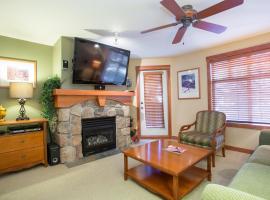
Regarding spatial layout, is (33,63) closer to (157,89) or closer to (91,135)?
(91,135)

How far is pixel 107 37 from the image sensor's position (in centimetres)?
318

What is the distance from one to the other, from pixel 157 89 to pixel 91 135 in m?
2.34

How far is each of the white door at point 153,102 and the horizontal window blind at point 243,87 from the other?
4.33 feet

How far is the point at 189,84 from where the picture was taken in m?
4.30

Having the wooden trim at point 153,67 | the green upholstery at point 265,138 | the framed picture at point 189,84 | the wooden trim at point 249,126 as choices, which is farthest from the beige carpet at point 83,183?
the wooden trim at point 153,67

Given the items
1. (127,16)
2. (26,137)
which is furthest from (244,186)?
(26,137)

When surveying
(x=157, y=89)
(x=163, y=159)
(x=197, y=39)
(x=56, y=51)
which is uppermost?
(x=197, y=39)

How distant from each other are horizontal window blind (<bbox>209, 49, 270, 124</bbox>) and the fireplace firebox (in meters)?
2.55

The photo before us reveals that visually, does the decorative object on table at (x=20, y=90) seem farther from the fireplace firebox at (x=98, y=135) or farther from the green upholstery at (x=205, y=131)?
the green upholstery at (x=205, y=131)

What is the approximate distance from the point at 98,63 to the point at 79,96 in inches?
31.0

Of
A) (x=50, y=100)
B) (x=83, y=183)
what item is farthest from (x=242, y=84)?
(x=50, y=100)

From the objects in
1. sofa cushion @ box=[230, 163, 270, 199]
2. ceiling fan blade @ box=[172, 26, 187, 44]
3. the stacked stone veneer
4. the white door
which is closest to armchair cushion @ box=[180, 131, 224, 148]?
sofa cushion @ box=[230, 163, 270, 199]

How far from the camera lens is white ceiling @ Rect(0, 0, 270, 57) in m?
2.11

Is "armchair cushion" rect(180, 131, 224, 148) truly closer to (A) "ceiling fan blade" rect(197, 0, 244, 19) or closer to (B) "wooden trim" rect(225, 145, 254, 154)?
(B) "wooden trim" rect(225, 145, 254, 154)
